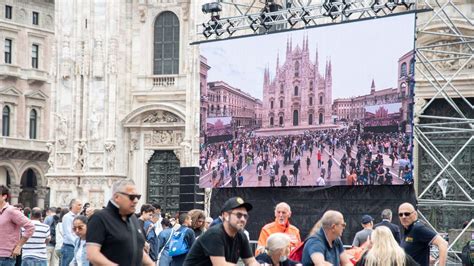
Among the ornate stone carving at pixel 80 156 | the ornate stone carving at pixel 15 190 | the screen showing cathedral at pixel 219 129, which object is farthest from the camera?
the ornate stone carving at pixel 15 190

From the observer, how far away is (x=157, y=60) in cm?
4094

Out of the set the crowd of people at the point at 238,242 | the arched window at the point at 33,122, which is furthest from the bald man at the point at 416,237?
the arched window at the point at 33,122

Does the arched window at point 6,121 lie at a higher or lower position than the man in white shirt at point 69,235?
higher

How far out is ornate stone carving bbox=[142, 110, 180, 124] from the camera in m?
40.4

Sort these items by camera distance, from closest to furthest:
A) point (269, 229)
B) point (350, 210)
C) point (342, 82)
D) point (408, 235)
A: point (408, 235), point (269, 229), point (350, 210), point (342, 82)

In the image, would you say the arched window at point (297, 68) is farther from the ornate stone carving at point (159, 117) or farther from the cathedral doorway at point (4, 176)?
the cathedral doorway at point (4, 176)

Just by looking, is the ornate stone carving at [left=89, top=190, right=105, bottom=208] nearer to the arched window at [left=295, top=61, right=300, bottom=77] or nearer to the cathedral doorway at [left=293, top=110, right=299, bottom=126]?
the cathedral doorway at [left=293, top=110, right=299, bottom=126]

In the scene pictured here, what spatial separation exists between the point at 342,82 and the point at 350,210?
3741 millimetres

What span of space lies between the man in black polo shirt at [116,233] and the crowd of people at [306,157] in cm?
1596

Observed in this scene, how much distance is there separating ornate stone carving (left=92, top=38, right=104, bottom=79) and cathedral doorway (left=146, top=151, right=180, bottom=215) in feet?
12.4

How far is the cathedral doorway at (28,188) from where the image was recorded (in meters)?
56.9

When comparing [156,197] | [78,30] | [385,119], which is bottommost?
[156,197]

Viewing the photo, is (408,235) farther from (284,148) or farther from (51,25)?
(51,25)

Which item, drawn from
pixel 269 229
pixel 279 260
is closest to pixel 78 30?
pixel 269 229
